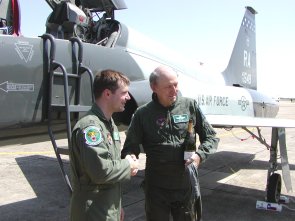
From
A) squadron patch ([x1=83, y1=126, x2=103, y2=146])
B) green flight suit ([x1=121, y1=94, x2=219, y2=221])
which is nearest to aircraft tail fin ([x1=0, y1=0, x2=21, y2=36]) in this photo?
green flight suit ([x1=121, y1=94, x2=219, y2=221])

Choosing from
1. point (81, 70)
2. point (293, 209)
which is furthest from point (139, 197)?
point (81, 70)

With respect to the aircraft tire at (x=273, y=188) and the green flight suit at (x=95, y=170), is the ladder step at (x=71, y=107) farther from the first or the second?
the aircraft tire at (x=273, y=188)

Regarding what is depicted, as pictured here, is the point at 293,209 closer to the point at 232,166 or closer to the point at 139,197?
the point at 139,197

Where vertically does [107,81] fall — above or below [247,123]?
above

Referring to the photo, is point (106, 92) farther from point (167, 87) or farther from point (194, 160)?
point (194, 160)

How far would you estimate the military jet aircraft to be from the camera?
132 inches

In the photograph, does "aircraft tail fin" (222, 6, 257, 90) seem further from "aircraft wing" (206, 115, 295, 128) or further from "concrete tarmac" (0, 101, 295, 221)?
"aircraft wing" (206, 115, 295, 128)

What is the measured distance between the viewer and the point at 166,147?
302 cm

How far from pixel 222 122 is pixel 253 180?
220 centimetres

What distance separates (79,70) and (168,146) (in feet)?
4.35

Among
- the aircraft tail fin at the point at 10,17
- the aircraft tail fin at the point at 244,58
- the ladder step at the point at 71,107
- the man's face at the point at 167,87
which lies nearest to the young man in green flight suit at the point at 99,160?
the man's face at the point at 167,87

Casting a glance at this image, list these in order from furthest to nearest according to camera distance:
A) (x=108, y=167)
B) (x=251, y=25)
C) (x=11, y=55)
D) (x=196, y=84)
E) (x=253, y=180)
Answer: (x=251, y=25) < (x=253, y=180) < (x=196, y=84) < (x=11, y=55) < (x=108, y=167)

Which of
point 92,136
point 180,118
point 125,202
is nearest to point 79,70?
point 180,118

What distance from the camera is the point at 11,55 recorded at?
3.31m
